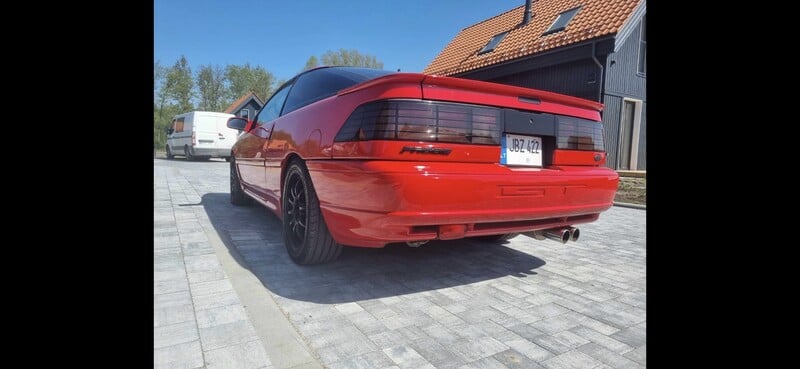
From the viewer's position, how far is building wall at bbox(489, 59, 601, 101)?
9.57 metres

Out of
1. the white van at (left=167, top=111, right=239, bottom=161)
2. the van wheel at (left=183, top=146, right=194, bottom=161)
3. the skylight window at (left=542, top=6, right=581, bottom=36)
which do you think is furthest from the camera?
the van wheel at (left=183, top=146, right=194, bottom=161)

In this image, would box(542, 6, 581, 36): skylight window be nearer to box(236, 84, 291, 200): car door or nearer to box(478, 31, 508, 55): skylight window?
box(478, 31, 508, 55): skylight window

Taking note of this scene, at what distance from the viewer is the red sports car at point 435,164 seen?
201cm

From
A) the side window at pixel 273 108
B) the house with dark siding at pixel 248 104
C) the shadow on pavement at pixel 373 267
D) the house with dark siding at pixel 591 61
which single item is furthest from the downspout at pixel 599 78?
the house with dark siding at pixel 248 104

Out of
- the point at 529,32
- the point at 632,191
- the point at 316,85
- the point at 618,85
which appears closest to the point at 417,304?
the point at 316,85

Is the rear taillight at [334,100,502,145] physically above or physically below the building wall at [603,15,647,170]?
below

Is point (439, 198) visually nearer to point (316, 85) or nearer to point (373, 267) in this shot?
point (373, 267)

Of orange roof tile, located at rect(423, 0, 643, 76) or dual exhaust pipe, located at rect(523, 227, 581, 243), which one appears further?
orange roof tile, located at rect(423, 0, 643, 76)

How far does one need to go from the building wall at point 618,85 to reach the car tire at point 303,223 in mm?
8744

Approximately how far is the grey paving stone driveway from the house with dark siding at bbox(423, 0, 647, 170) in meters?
7.03

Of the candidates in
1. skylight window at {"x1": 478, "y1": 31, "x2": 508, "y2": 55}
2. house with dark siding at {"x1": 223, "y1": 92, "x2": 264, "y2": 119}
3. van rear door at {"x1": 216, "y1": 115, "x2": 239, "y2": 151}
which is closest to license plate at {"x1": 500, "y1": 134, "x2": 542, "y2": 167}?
skylight window at {"x1": 478, "y1": 31, "x2": 508, "y2": 55}

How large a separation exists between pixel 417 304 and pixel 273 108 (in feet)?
8.84
